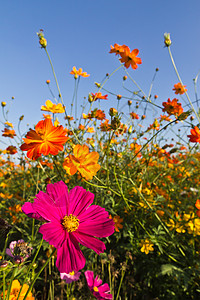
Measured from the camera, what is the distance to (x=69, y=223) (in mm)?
357

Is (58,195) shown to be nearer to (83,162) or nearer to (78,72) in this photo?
(83,162)

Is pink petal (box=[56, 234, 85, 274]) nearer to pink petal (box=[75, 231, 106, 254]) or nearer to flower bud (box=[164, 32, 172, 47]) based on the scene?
pink petal (box=[75, 231, 106, 254])

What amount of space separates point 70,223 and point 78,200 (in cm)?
5

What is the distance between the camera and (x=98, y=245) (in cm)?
34

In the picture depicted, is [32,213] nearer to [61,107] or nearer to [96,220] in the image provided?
[96,220]

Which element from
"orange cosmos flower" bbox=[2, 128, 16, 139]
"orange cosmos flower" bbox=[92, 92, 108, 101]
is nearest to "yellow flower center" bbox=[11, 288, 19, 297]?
"orange cosmos flower" bbox=[92, 92, 108, 101]

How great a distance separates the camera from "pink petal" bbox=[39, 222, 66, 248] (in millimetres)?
307

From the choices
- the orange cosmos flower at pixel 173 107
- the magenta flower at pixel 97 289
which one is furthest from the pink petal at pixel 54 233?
the orange cosmos flower at pixel 173 107

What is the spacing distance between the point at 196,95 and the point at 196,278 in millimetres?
1043

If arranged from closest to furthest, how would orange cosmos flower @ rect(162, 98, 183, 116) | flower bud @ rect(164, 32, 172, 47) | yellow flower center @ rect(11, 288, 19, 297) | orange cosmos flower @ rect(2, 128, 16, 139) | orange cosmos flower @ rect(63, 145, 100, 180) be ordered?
yellow flower center @ rect(11, 288, 19, 297) < orange cosmos flower @ rect(63, 145, 100, 180) < flower bud @ rect(164, 32, 172, 47) < orange cosmos flower @ rect(162, 98, 183, 116) < orange cosmos flower @ rect(2, 128, 16, 139)

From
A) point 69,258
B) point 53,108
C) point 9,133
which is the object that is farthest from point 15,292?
point 9,133

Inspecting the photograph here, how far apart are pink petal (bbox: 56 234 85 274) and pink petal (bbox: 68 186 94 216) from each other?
62 millimetres

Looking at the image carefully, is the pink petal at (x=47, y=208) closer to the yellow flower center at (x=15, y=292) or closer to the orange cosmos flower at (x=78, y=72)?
the yellow flower center at (x=15, y=292)

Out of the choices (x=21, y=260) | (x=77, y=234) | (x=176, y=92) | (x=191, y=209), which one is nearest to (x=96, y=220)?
(x=77, y=234)
